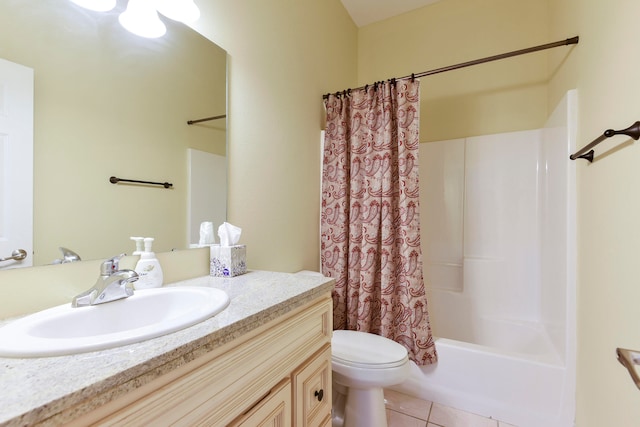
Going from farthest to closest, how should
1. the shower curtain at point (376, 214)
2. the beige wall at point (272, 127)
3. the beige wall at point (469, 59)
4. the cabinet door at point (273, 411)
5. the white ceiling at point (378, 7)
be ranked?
the white ceiling at point (378, 7) → the beige wall at point (469, 59) → the shower curtain at point (376, 214) → the beige wall at point (272, 127) → the cabinet door at point (273, 411)

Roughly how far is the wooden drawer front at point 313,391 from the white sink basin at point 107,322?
332 millimetres

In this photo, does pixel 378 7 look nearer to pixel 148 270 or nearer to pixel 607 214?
pixel 607 214

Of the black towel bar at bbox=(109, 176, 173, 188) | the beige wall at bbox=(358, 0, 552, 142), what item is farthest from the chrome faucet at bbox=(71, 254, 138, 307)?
the beige wall at bbox=(358, 0, 552, 142)

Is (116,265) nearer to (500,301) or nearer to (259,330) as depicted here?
(259,330)

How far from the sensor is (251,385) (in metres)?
0.65

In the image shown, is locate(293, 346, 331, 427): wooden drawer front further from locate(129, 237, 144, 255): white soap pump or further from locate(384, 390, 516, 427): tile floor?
locate(384, 390, 516, 427): tile floor

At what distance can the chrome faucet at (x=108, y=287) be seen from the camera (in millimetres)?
697

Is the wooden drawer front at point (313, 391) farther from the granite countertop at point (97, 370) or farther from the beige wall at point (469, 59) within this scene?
the beige wall at point (469, 59)

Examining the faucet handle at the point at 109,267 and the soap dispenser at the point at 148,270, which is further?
the soap dispenser at the point at 148,270

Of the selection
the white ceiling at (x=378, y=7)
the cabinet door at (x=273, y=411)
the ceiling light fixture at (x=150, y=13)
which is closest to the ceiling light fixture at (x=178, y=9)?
the ceiling light fixture at (x=150, y=13)

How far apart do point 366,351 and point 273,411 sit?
790mm

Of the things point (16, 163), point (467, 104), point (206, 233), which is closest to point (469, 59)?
point (467, 104)

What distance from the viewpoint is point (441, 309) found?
228 centimetres

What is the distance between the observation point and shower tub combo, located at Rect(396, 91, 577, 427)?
57.1 inches
